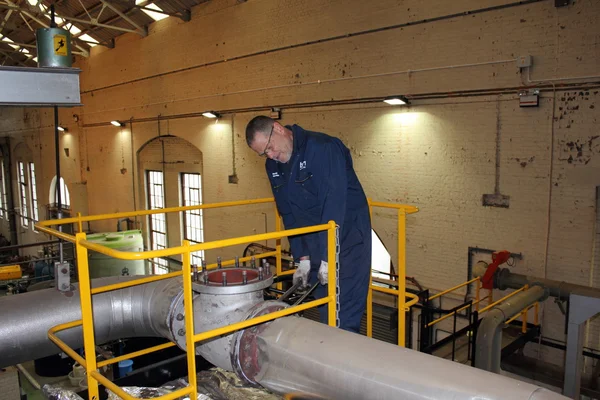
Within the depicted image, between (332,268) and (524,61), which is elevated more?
(524,61)

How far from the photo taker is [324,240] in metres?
3.33

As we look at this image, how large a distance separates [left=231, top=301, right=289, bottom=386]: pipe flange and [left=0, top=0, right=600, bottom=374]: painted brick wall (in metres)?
5.68

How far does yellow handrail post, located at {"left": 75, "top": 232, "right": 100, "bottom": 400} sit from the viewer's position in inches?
105

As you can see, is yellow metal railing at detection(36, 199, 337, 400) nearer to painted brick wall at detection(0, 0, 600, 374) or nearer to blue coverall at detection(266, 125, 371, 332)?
blue coverall at detection(266, 125, 371, 332)

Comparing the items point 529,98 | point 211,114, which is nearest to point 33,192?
point 211,114

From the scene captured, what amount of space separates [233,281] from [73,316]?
172 centimetres

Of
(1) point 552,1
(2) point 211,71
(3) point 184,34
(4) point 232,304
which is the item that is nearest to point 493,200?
(1) point 552,1

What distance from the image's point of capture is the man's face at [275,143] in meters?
3.51

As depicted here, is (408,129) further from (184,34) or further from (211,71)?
(184,34)

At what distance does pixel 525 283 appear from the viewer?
684 centimetres

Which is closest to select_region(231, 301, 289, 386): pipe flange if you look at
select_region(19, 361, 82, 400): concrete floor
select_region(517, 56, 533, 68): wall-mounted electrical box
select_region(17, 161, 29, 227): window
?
select_region(517, 56, 533, 68): wall-mounted electrical box

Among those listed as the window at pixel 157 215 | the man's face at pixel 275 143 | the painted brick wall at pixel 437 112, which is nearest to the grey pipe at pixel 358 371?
the man's face at pixel 275 143

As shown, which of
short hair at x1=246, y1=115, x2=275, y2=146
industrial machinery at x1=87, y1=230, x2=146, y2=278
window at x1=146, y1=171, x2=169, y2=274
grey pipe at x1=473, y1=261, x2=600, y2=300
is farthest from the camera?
window at x1=146, y1=171, x2=169, y2=274

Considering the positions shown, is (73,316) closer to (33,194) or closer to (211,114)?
(211,114)
